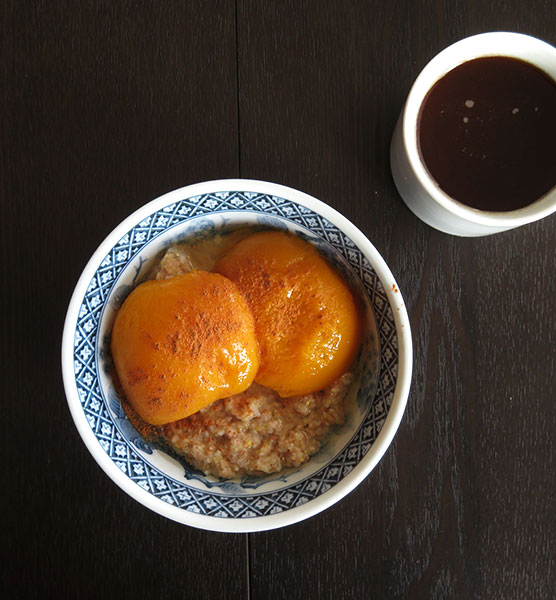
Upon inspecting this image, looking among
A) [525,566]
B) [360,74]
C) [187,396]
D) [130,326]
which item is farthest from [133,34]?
[525,566]

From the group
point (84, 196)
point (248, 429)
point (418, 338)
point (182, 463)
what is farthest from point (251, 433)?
point (84, 196)

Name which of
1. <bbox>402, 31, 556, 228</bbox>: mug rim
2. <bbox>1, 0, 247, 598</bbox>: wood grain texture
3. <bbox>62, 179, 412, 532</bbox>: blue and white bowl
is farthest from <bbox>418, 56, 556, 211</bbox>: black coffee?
<bbox>1, 0, 247, 598</bbox>: wood grain texture

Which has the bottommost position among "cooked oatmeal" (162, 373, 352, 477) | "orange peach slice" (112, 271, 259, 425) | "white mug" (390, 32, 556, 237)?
"cooked oatmeal" (162, 373, 352, 477)

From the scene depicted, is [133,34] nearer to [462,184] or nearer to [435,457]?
[462,184]

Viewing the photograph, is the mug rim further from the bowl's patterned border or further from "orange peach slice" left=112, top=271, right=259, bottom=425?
"orange peach slice" left=112, top=271, right=259, bottom=425

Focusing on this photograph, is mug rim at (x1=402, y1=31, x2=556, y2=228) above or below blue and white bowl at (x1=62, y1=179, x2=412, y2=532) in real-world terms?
above
